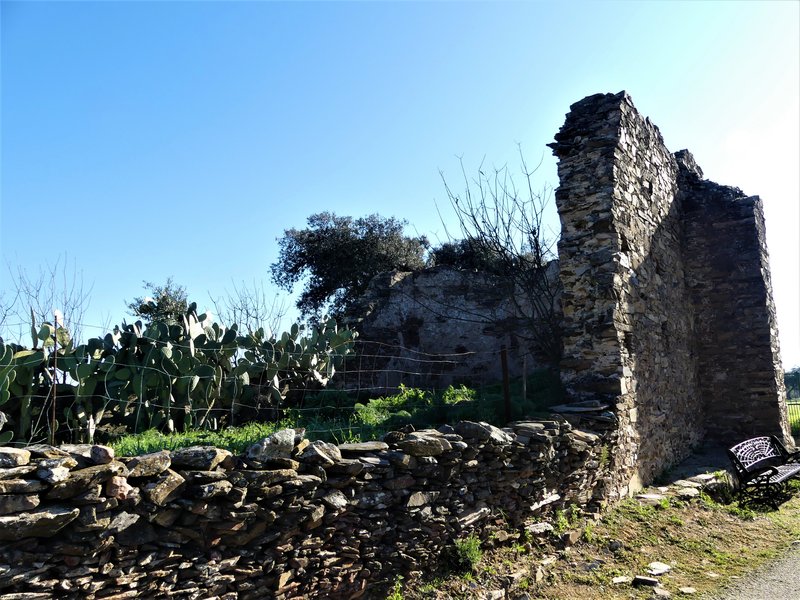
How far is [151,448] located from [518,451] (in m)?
3.14

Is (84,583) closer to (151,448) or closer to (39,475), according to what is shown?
(39,475)

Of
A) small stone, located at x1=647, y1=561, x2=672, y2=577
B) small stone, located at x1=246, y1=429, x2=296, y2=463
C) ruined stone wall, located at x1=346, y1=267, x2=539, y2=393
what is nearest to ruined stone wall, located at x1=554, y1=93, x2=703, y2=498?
small stone, located at x1=647, y1=561, x2=672, y2=577

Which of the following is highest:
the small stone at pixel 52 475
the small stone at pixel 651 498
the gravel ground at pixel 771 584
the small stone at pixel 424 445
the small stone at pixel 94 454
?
the small stone at pixel 94 454

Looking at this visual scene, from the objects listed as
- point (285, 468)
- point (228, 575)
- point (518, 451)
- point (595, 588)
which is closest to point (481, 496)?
point (518, 451)

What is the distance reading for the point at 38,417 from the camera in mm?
5762

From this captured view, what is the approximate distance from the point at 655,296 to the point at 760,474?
100 inches

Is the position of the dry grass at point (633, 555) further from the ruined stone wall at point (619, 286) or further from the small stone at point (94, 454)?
the small stone at point (94, 454)

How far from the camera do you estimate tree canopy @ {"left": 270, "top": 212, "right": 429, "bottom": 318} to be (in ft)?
68.7

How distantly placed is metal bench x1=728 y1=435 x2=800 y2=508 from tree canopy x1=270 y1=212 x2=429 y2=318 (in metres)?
13.9

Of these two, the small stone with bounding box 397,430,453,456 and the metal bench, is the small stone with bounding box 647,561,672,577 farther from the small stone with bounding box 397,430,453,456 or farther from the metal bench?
the metal bench

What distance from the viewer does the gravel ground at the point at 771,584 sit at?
178 inches

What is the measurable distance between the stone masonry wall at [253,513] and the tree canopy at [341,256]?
52.6 ft

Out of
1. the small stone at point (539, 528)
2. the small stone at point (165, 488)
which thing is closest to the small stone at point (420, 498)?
the small stone at point (539, 528)

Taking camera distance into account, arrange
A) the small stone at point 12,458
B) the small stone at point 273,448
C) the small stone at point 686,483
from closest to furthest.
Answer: the small stone at point 12,458, the small stone at point 273,448, the small stone at point 686,483
